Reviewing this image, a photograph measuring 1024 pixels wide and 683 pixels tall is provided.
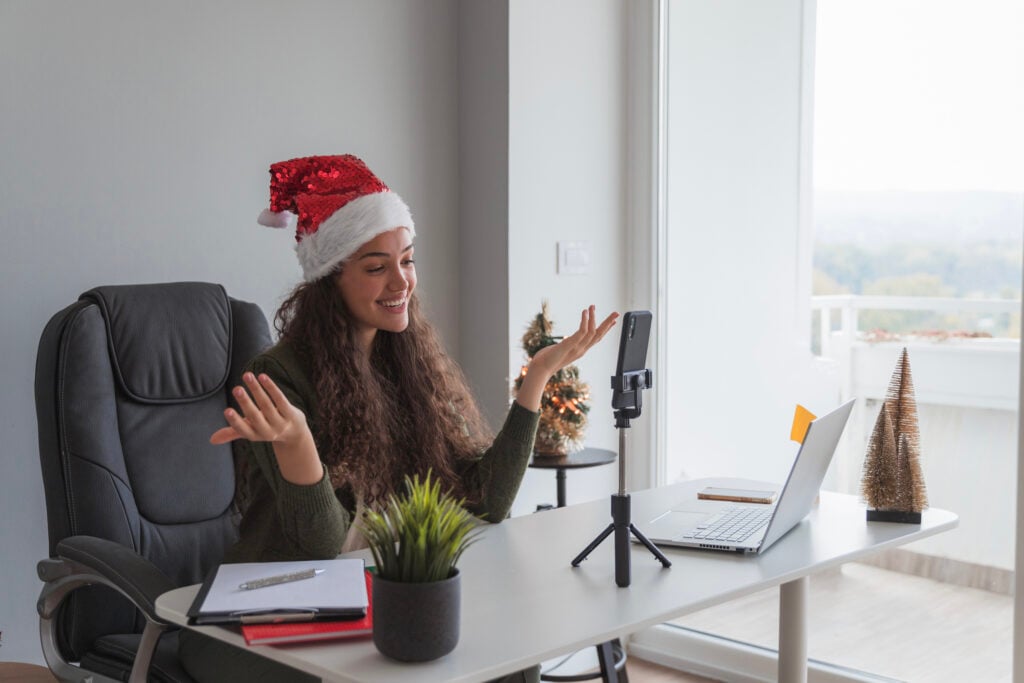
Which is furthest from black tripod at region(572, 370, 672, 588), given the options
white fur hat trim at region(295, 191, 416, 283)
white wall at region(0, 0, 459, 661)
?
white wall at region(0, 0, 459, 661)

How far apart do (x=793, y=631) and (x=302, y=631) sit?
43.5 inches

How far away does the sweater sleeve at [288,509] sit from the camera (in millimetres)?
1678

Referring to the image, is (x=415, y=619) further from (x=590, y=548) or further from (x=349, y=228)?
(x=349, y=228)

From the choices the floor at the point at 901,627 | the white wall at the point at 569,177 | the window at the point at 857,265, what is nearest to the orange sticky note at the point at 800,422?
the window at the point at 857,265

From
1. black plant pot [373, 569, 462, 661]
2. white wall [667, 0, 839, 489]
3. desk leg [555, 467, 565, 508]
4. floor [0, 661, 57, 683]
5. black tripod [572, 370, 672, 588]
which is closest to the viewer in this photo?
black plant pot [373, 569, 462, 661]

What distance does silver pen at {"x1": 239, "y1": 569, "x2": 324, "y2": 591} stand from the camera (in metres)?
1.47

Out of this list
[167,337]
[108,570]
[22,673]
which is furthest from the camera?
[22,673]

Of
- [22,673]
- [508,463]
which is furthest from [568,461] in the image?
[22,673]

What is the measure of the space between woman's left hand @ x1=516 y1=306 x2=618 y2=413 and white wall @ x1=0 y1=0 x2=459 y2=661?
1.11 meters

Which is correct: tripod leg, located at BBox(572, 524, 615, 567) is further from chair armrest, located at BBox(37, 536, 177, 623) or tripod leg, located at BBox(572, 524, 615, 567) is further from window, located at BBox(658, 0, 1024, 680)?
window, located at BBox(658, 0, 1024, 680)

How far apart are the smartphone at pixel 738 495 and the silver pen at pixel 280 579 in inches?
33.8

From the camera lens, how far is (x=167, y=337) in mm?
2217

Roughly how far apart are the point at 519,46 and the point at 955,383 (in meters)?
1.47

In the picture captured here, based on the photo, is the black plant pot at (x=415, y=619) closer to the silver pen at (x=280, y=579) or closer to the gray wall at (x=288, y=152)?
the silver pen at (x=280, y=579)
